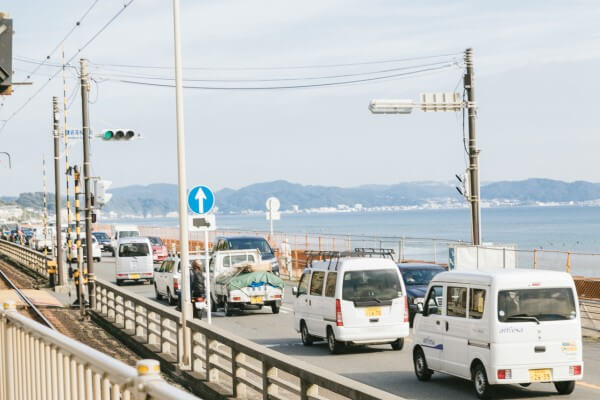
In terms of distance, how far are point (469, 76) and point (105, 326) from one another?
14293 mm

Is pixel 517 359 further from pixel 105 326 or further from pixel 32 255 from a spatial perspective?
pixel 32 255

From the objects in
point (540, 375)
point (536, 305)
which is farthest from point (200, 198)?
point (540, 375)

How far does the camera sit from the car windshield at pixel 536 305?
1394cm

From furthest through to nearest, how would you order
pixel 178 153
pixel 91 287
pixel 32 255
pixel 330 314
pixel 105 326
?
pixel 32 255 → pixel 91 287 → pixel 105 326 → pixel 330 314 → pixel 178 153

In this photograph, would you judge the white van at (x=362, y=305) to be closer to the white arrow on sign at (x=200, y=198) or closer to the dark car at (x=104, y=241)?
the white arrow on sign at (x=200, y=198)

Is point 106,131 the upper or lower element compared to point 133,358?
upper

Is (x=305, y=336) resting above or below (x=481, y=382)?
below

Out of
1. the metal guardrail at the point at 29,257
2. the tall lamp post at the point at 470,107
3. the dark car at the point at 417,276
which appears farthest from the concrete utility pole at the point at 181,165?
the metal guardrail at the point at 29,257

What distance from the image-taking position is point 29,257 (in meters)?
52.3

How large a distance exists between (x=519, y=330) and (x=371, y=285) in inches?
251

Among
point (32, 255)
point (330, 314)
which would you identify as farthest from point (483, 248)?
point (32, 255)

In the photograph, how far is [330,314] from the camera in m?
20.1

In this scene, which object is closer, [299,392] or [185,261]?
[299,392]

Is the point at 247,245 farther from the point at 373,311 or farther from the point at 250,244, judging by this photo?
the point at 373,311
